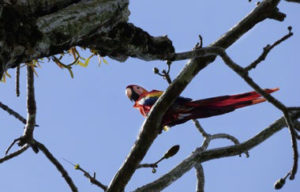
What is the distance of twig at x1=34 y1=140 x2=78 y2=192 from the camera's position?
3111 millimetres

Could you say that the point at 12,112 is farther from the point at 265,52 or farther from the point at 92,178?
the point at 265,52

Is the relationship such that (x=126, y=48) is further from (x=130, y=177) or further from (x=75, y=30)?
(x=130, y=177)

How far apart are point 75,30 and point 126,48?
55 centimetres

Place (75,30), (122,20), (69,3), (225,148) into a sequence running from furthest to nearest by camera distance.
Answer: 1. (225,148)
2. (122,20)
3. (69,3)
4. (75,30)

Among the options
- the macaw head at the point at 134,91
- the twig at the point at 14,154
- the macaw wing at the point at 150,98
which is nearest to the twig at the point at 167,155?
the twig at the point at 14,154

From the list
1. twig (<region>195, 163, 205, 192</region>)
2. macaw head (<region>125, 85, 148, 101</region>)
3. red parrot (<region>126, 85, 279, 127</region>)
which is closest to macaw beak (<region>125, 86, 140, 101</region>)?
macaw head (<region>125, 85, 148, 101</region>)

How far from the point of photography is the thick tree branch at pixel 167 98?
2863mm

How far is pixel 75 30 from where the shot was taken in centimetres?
207

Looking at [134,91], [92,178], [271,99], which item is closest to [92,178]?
[92,178]

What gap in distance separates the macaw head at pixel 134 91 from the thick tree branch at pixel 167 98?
1881 millimetres

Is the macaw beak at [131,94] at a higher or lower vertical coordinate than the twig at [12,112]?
higher

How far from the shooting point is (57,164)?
10.5 feet

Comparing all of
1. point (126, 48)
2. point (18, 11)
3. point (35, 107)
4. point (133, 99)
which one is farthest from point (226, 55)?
point (133, 99)

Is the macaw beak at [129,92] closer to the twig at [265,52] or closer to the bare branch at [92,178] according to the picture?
the bare branch at [92,178]
